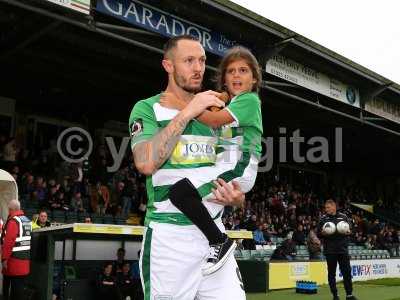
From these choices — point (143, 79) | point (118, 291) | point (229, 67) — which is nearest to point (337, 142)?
point (143, 79)

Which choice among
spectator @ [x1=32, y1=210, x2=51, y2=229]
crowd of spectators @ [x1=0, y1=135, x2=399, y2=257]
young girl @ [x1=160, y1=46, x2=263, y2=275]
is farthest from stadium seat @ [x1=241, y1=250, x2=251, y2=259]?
young girl @ [x1=160, y1=46, x2=263, y2=275]

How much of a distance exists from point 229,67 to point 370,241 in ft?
80.6

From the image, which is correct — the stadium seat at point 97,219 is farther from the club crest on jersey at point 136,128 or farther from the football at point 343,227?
the club crest on jersey at point 136,128

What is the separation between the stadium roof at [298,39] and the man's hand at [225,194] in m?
10.6

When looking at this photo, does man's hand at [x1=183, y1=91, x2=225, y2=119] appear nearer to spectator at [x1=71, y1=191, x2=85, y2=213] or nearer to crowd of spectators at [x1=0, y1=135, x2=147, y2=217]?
crowd of spectators at [x1=0, y1=135, x2=147, y2=217]

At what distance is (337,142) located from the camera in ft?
90.2

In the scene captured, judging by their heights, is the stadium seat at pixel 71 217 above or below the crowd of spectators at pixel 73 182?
below

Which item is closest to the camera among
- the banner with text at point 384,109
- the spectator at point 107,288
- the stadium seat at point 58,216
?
the spectator at point 107,288

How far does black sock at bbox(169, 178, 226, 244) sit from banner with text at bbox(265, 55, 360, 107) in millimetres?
12952

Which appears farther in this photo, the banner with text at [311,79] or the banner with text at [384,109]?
the banner with text at [384,109]

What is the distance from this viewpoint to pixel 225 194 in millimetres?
2377

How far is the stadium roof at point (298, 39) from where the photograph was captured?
13.1m

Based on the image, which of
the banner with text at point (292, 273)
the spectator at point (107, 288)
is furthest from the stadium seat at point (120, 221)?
the spectator at point (107, 288)

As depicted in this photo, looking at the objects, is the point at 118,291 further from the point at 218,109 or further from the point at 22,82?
the point at 22,82
